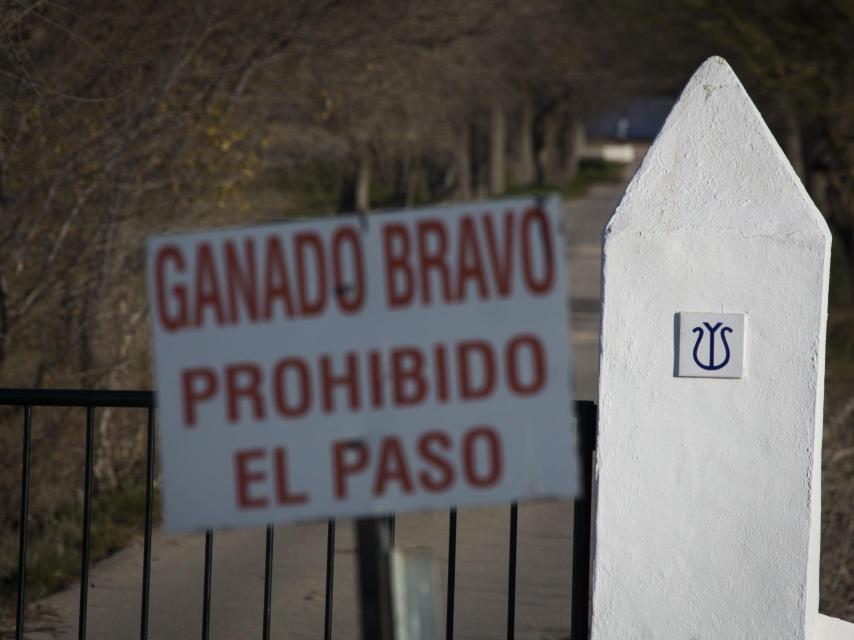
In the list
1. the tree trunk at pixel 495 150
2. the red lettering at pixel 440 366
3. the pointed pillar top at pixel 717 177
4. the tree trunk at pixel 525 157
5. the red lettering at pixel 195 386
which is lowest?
the red lettering at pixel 195 386

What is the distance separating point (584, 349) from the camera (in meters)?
13.8

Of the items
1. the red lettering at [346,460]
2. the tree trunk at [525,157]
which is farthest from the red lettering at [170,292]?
the tree trunk at [525,157]

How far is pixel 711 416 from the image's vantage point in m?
3.51

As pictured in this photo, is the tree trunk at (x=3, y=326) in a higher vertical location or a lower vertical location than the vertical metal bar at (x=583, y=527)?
higher

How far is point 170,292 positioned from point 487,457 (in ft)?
2.24

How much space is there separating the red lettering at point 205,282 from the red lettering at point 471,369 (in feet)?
1.56

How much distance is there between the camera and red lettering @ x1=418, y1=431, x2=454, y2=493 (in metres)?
2.22

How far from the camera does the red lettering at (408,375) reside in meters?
2.22

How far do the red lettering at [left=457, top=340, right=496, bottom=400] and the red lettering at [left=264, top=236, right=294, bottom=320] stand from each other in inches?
13.2

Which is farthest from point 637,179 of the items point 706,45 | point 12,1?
point 706,45

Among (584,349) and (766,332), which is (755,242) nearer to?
(766,332)

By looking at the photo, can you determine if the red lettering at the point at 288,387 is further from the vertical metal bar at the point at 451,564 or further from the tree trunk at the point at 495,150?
the tree trunk at the point at 495,150

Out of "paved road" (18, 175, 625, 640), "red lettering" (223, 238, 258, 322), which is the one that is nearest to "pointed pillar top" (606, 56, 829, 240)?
"red lettering" (223, 238, 258, 322)

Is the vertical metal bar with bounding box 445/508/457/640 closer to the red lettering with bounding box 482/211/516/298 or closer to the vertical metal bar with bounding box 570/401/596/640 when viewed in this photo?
the vertical metal bar with bounding box 570/401/596/640
